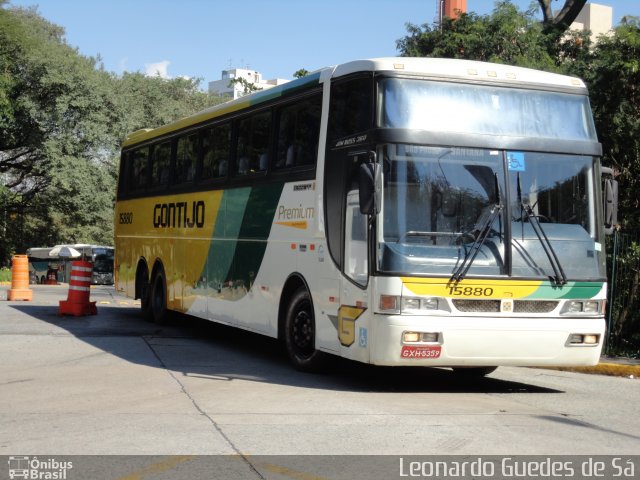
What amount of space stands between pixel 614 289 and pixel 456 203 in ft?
21.4

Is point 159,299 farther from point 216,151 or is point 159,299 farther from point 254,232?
point 254,232

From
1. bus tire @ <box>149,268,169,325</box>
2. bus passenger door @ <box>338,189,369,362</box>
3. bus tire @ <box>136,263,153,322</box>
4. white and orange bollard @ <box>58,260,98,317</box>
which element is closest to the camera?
bus passenger door @ <box>338,189,369,362</box>

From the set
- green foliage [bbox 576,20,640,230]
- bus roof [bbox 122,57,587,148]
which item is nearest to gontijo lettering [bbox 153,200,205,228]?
bus roof [bbox 122,57,587,148]

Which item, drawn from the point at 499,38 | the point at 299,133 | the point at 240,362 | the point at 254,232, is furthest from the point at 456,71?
the point at 499,38

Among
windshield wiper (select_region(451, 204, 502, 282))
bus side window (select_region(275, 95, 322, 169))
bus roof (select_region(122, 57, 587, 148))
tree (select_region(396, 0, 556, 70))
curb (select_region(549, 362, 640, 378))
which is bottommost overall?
curb (select_region(549, 362, 640, 378))

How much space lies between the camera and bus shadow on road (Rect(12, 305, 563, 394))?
37.7 feet

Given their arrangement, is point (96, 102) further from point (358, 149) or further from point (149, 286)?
point (358, 149)

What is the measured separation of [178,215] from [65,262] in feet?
155

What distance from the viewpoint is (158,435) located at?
7.82 m

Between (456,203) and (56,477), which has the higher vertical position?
(456,203)

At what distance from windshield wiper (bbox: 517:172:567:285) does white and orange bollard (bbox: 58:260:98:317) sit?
10811 mm

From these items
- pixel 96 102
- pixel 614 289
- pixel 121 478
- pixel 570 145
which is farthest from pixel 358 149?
pixel 96 102

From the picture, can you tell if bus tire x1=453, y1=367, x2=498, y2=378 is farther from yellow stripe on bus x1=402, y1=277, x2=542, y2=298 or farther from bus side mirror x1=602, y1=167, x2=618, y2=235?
bus side mirror x1=602, y1=167, x2=618, y2=235

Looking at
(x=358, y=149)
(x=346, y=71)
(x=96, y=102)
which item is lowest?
(x=358, y=149)
